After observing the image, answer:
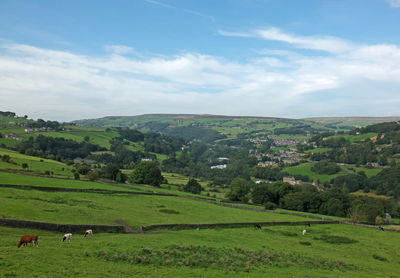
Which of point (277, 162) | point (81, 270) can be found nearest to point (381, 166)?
point (277, 162)

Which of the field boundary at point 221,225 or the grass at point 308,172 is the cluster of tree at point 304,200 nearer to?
the field boundary at point 221,225

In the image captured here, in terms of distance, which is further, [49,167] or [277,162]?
[277,162]

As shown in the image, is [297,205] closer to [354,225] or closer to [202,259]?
[354,225]

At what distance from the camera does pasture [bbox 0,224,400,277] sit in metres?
20.9

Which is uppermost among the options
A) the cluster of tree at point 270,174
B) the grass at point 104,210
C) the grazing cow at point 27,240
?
Result: the grazing cow at point 27,240

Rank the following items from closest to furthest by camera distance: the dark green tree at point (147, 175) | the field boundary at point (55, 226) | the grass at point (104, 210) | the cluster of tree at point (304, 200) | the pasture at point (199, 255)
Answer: the pasture at point (199, 255) → the field boundary at point (55, 226) → the grass at point (104, 210) → the cluster of tree at point (304, 200) → the dark green tree at point (147, 175)

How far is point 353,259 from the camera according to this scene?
33.6 m

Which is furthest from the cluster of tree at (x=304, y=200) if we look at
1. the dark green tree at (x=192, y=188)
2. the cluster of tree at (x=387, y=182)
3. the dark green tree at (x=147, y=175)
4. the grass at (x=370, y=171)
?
the grass at (x=370, y=171)

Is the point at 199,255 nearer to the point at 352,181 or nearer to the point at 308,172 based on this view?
the point at 352,181

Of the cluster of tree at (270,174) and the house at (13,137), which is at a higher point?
the house at (13,137)

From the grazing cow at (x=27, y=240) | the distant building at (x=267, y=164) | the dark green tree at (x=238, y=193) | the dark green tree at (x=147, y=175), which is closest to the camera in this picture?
Answer: the grazing cow at (x=27, y=240)

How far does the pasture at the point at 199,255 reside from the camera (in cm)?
2089

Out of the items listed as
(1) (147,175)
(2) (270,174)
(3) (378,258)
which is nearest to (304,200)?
(1) (147,175)

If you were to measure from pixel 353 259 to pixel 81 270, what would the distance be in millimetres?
27475
